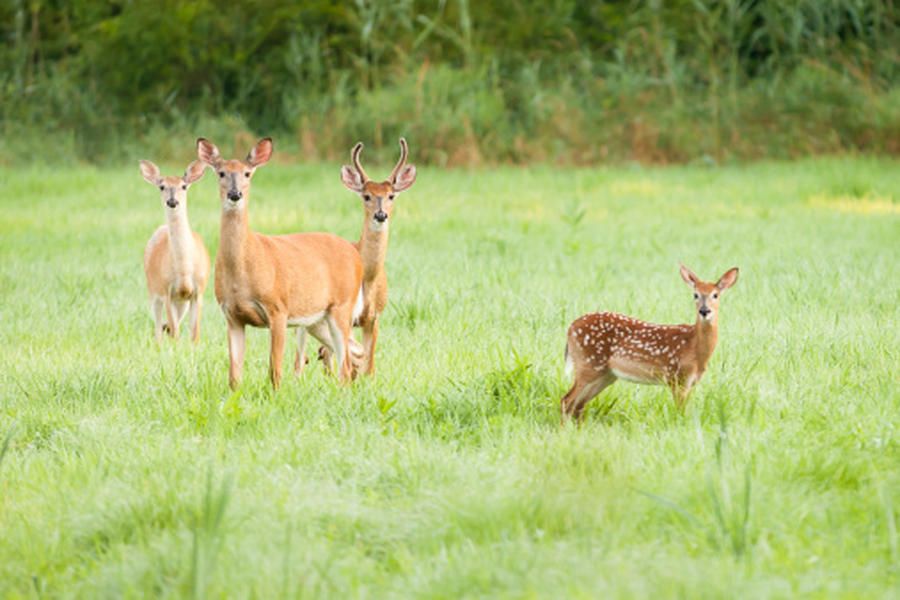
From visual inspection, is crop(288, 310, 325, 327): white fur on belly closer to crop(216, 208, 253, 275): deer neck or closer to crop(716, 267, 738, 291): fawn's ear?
crop(216, 208, 253, 275): deer neck

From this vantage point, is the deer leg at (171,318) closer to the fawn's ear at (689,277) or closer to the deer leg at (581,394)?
the deer leg at (581,394)

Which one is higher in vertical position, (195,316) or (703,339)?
(703,339)

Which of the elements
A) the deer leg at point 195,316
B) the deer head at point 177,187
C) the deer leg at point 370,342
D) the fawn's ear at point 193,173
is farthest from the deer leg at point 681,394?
the fawn's ear at point 193,173

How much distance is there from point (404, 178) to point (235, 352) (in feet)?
5.15

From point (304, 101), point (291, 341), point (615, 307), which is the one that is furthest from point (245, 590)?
point (304, 101)

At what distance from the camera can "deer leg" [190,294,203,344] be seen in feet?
28.9

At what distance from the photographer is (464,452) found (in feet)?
17.9

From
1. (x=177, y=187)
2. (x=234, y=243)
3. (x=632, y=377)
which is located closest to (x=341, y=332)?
(x=234, y=243)

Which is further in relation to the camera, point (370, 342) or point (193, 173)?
point (193, 173)

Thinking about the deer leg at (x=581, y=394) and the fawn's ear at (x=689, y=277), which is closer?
the deer leg at (x=581, y=394)

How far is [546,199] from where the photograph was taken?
49.5 ft

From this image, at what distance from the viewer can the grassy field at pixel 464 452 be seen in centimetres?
428

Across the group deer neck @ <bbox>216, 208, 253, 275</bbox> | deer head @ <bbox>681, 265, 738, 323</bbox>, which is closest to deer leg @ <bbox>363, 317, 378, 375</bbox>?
deer neck @ <bbox>216, 208, 253, 275</bbox>

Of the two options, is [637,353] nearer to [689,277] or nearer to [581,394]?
[581,394]
